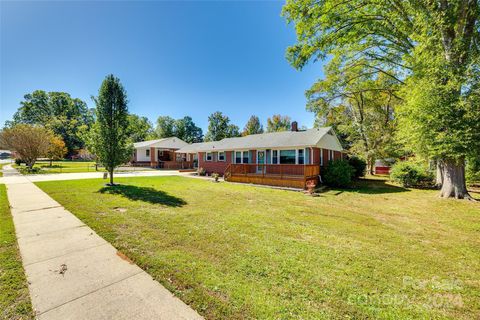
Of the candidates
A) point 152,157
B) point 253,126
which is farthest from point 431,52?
point 253,126

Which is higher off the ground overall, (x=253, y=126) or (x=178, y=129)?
(x=178, y=129)

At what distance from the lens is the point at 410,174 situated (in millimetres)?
13336

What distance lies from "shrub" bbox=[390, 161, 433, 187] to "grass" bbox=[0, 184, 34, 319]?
1782 cm

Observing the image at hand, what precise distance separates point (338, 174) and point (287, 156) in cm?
381

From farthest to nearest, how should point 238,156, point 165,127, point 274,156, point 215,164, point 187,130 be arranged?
1. point 187,130
2. point 165,127
3. point 215,164
4. point 238,156
5. point 274,156

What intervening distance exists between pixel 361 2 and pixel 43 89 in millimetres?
87190

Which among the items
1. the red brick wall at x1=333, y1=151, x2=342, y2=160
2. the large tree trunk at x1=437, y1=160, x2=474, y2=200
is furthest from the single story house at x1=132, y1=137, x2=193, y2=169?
the large tree trunk at x1=437, y1=160, x2=474, y2=200

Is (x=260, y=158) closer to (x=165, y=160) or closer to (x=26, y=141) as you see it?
(x=165, y=160)

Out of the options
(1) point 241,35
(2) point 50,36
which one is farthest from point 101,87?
(1) point 241,35

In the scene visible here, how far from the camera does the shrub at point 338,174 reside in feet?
43.0

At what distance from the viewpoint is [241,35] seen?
53.0 feet

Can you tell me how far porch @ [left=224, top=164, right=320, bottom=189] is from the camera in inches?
491

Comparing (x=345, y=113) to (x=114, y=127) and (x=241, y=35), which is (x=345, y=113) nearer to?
(x=241, y=35)

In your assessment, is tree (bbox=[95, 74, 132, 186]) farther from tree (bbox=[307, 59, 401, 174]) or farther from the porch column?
the porch column
